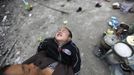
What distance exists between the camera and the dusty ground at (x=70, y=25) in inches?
137

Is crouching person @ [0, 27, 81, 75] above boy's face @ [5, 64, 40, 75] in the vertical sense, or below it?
below

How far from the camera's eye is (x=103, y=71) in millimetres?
3207

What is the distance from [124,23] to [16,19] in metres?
1.90

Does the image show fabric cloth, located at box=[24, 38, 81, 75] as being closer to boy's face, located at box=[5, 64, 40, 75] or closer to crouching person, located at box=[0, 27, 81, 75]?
crouching person, located at box=[0, 27, 81, 75]

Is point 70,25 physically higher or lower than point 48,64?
lower

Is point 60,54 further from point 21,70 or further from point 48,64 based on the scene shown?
point 21,70

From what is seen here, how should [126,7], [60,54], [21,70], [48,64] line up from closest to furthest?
1. [21,70]
2. [48,64]
3. [60,54]
4. [126,7]

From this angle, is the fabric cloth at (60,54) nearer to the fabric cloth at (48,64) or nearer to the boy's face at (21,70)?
the fabric cloth at (48,64)

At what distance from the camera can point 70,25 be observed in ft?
12.9

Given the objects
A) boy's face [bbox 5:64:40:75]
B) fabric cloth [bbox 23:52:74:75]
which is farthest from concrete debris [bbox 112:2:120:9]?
boy's face [bbox 5:64:40:75]

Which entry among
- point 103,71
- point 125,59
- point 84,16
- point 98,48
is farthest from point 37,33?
point 125,59

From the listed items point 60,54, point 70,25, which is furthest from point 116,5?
point 60,54

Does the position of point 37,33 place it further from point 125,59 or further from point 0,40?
point 125,59

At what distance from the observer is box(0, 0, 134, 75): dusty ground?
11.4 ft
